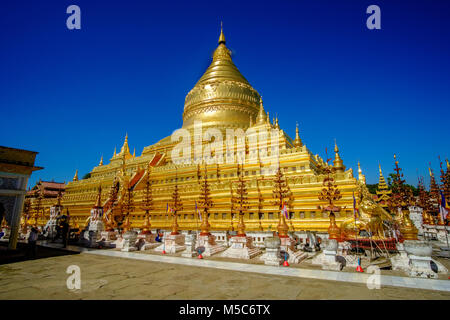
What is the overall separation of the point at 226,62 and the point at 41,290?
144ft

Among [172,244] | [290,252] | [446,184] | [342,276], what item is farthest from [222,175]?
[446,184]

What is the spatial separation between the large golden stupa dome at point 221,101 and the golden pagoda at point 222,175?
5.8 inches

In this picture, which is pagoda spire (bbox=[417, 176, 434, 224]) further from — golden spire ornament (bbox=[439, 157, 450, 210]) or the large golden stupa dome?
the large golden stupa dome

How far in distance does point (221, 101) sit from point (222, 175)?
15.7m

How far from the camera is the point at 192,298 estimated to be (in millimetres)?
5816

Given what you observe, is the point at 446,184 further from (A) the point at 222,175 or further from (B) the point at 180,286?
(B) the point at 180,286

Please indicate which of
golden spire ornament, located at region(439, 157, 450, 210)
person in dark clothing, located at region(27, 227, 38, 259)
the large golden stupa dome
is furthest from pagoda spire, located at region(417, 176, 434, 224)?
person in dark clothing, located at region(27, 227, 38, 259)

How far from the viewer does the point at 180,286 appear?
6.89 meters

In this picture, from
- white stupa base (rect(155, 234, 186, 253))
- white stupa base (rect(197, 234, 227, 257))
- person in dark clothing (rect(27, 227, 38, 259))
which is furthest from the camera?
white stupa base (rect(155, 234, 186, 253))

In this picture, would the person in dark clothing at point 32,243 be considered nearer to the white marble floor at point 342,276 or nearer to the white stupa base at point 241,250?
the white marble floor at point 342,276

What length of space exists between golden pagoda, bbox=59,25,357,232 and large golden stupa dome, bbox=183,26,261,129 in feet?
0.48

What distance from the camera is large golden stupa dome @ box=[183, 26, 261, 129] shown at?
35.9 m
